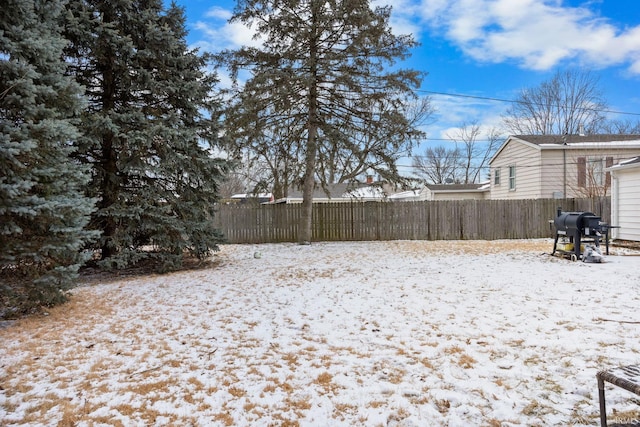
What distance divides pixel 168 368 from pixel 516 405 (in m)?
2.46

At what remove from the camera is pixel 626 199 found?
10094 millimetres

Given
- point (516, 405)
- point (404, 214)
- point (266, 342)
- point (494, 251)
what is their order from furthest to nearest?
point (404, 214), point (494, 251), point (266, 342), point (516, 405)

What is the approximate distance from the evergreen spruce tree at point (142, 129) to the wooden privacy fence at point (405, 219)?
15.4ft

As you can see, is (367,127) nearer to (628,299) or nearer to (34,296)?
(628,299)

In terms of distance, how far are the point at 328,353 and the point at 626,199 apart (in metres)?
11.0

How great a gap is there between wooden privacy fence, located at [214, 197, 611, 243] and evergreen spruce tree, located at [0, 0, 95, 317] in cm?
775

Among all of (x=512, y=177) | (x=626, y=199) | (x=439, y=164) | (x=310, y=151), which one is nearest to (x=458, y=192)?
(x=512, y=177)

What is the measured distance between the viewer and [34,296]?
4.37 meters

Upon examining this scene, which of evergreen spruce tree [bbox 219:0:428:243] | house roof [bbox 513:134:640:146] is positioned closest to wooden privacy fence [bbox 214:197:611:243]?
evergreen spruce tree [bbox 219:0:428:243]

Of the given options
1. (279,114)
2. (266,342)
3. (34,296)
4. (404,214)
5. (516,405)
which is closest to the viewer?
(516,405)

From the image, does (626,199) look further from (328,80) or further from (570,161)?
(328,80)

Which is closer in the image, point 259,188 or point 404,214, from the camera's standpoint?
point 259,188

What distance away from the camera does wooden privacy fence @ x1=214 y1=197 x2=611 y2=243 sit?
12.4m

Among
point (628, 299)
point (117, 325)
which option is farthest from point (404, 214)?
point (117, 325)
